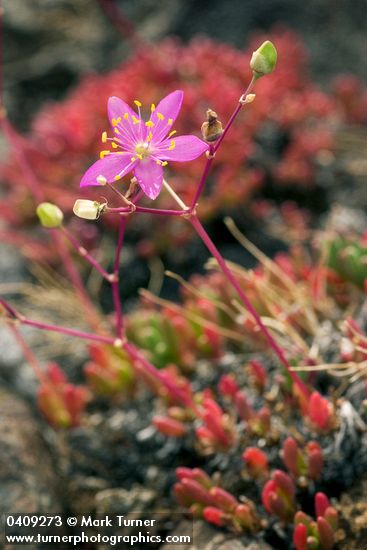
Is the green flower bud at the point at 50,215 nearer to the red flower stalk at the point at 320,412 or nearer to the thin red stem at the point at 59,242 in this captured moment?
the thin red stem at the point at 59,242

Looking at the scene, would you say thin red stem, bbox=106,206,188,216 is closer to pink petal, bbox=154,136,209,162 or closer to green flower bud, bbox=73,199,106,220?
green flower bud, bbox=73,199,106,220

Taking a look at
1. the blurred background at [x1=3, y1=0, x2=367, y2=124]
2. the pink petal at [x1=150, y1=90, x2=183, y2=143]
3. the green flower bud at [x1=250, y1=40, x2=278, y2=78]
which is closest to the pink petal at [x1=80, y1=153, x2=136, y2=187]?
the pink petal at [x1=150, y1=90, x2=183, y2=143]

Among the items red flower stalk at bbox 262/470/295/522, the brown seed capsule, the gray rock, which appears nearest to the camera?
the brown seed capsule

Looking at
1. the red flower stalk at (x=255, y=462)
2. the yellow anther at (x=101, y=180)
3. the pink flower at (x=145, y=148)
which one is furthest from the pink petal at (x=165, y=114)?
the red flower stalk at (x=255, y=462)

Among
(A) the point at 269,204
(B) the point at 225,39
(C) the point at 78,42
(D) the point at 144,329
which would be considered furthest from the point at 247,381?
(C) the point at 78,42

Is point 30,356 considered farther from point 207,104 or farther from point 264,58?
point 207,104

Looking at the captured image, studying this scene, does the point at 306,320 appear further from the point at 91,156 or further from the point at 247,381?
the point at 91,156

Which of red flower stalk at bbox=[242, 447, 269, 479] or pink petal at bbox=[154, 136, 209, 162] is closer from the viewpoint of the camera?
pink petal at bbox=[154, 136, 209, 162]
